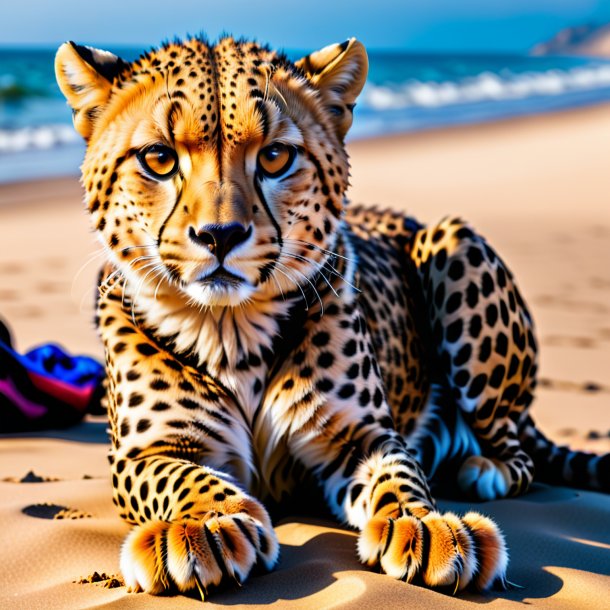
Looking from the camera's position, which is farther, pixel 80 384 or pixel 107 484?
pixel 80 384

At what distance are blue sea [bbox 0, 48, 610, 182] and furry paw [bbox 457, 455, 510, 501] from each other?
10.8 meters

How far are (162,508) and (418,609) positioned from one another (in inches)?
28.8

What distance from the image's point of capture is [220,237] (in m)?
2.53

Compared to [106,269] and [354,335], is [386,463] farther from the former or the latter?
[106,269]

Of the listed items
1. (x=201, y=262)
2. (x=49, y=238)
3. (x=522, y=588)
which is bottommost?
(x=522, y=588)

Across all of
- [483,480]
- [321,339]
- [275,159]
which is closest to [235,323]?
[321,339]

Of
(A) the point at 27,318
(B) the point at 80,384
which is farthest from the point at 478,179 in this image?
(B) the point at 80,384

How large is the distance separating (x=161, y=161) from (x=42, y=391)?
6.46ft

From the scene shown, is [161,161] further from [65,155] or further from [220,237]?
[65,155]

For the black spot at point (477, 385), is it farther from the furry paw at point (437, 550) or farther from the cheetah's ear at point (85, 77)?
the cheetah's ear at point (85, 77)

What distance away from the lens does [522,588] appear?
252cm

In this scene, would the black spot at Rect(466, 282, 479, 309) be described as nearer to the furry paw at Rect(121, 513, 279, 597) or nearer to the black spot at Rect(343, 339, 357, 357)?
the black spot at Rect(343, 339, 357, 357)

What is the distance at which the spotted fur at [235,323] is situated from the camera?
2.50 m

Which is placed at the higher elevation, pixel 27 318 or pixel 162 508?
pixel 27 318
